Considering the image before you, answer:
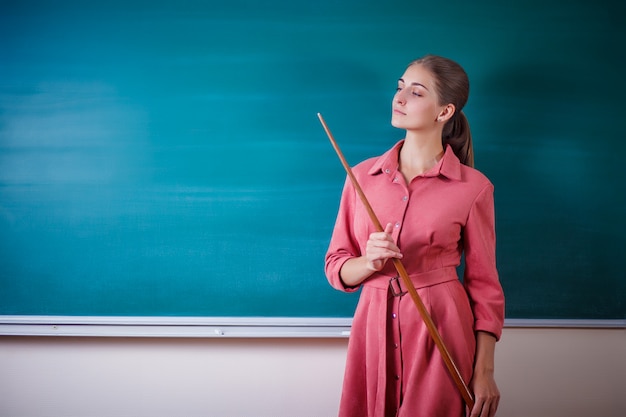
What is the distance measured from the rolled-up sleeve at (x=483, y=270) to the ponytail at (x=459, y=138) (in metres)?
0.17

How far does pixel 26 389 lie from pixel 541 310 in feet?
5.55

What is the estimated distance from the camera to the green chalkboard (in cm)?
170

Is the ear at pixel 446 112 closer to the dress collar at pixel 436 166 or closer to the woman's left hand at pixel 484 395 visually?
the dress collar at pixel 436 166

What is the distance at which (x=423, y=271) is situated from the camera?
1.26 m

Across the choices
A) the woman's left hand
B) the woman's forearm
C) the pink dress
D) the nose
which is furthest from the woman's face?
the woman's left hand

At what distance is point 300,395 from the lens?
1778 millimetres

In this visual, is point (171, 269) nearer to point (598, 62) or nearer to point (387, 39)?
point (387, 39)

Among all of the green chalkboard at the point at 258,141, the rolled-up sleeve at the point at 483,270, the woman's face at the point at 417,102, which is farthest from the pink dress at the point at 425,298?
the green chalkboard at the point at 258,141

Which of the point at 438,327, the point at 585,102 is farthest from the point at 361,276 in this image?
the point at 585,102

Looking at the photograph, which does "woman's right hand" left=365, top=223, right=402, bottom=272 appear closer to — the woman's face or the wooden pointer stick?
the wooden pointer stick

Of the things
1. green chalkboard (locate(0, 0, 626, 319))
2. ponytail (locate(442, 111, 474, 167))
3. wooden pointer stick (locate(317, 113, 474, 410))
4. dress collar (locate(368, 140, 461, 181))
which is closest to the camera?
wooden pointer stick (locate(317, 113, 474, 410))

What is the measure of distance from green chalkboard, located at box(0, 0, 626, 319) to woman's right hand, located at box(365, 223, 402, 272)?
0.57 meters

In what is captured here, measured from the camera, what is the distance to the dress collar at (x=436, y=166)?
128cm

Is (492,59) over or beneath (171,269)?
over
